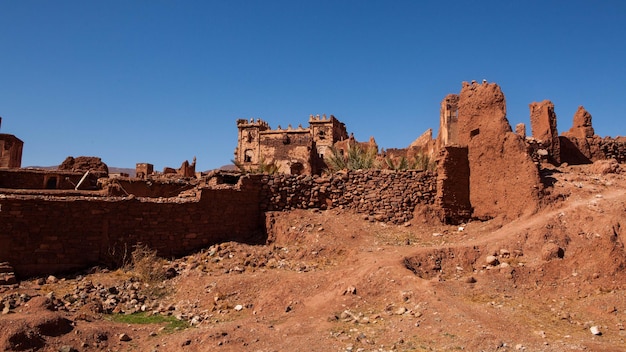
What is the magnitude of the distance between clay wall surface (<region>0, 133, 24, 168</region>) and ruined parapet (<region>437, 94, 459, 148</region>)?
2115 centimetres

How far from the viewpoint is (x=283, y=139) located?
41.7m

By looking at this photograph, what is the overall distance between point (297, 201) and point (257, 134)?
32.0 m

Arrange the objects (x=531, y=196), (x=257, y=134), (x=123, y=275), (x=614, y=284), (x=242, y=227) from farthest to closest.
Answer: (x=257, y=134), (x=242, y=227), (x=531, y=196), (x=123, y=275), (x=614, y=284)

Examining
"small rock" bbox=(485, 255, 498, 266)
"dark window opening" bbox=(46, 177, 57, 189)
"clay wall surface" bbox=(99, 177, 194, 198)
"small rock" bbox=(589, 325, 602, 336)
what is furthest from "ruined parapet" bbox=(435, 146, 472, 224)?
"dark window opening" bbox=(46, 177, 57, 189)

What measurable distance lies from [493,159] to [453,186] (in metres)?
1.22

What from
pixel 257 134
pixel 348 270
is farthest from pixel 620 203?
pixel 257 134

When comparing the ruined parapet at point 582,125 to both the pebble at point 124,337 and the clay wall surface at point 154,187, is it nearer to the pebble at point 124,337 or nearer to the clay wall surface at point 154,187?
the clay wall surface at point 154,187

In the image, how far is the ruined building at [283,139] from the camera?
4075 cm

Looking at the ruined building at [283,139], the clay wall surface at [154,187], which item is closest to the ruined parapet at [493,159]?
the clay wall surface at [154,187]

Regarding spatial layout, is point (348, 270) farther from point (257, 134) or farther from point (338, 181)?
point (257, 134)

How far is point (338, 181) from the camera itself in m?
13.5

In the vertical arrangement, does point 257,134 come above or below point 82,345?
above

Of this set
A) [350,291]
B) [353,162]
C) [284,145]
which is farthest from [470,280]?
[284,145]

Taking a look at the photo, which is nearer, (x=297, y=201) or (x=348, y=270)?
(x=348, y=270)
